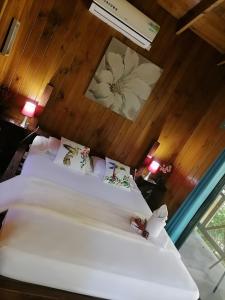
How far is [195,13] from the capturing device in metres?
2.82

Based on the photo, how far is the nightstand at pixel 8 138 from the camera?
2.90m

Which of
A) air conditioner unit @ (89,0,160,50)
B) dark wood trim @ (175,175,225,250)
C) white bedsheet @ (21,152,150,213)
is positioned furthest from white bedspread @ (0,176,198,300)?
air conditioner unit @ (89,0,160,50)

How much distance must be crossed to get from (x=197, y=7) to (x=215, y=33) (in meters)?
0.46

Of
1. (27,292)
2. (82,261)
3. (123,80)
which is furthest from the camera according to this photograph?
(123,80)

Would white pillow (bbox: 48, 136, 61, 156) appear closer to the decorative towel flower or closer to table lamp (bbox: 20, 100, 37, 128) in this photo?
table lamp (bbox: 20, 100, 37, 128)

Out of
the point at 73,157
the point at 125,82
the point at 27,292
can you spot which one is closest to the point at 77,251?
the point at 27,292

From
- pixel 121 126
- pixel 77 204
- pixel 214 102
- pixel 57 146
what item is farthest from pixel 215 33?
pixel 77 204

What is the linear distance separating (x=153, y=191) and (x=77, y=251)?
6.58 feet

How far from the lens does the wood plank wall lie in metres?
2.91

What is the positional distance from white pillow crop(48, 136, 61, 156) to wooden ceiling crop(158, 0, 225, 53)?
1.82 m

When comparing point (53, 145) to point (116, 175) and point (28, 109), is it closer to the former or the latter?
point (28, 109)

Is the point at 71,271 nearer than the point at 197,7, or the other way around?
the point at 71,271

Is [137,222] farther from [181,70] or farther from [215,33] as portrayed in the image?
[215,33]

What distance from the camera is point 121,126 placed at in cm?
350
